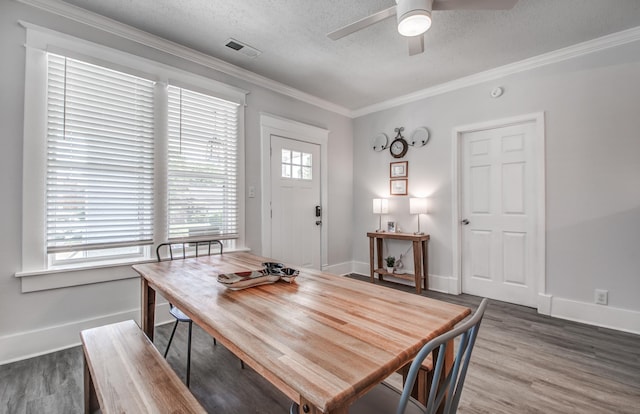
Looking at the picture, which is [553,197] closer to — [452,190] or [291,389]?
[452,190]

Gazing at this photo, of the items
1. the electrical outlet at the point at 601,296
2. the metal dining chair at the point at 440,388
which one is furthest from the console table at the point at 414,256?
the metal dining chair at the point at 440,388

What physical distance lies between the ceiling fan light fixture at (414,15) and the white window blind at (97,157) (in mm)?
2324

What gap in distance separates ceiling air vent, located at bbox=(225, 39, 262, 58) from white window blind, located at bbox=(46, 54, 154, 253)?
87cm

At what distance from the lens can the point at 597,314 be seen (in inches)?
109

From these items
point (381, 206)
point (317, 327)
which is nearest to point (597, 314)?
point (381, 206)

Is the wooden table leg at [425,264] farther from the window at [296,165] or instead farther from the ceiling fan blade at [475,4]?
the ceiling fan blade at [475,4]

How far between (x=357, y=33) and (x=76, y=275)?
126 inches

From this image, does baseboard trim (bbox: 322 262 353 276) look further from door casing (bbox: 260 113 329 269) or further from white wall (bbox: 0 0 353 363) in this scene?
white wall (bbox: 0 0 353 363)

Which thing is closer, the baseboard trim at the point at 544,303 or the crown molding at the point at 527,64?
the crown molding at the point at 527,64

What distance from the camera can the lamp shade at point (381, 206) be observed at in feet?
14.1

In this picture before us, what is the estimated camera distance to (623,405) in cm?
167

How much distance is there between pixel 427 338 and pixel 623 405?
176 centimetres

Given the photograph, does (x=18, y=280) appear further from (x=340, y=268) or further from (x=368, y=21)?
(x=340, y=268)

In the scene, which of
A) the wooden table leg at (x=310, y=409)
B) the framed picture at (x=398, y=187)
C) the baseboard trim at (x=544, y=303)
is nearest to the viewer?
the wooden table leg at (x=310, y=409)
